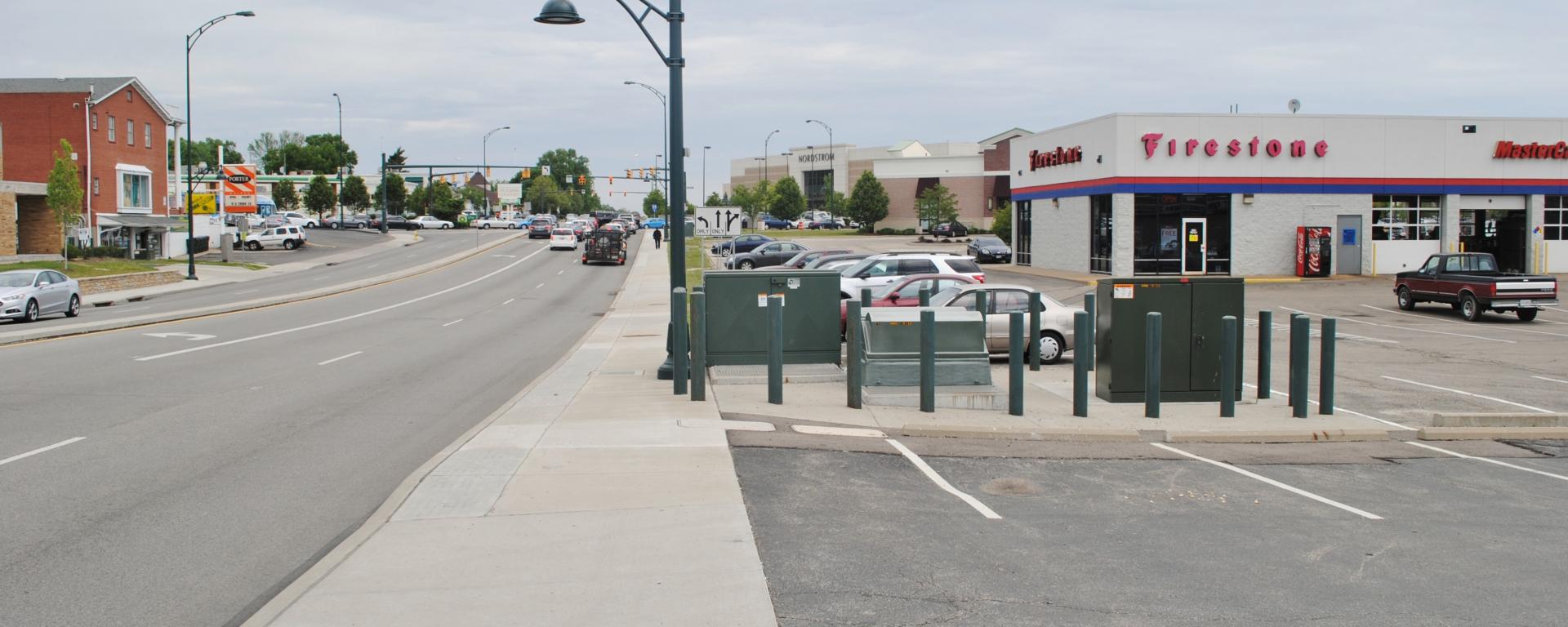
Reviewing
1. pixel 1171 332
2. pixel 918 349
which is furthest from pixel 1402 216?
pixel 918 349

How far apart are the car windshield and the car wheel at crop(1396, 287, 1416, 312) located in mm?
36249

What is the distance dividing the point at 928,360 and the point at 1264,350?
432 centimetres

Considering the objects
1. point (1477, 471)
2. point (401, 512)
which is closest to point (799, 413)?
point (401, 512)

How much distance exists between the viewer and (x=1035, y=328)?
15.1 m

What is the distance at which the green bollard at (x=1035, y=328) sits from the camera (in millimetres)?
14922

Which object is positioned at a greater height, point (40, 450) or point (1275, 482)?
point (40, 450)

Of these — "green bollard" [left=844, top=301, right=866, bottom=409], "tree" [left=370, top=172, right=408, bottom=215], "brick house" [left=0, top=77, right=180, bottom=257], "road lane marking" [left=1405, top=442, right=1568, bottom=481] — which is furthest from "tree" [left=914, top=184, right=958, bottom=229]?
"road lane marking" [left=1405, top=442, right=1568, bottom=481]

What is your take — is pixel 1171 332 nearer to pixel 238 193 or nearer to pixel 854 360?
pixel 854 360

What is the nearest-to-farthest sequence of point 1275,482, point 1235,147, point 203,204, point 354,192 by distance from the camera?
1. point 1275,482
2. point 1235,147
3. point 203,204
4. point 354,192

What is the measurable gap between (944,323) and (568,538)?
7.09m

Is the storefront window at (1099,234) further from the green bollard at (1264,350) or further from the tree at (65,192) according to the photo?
the tree at (65,192)

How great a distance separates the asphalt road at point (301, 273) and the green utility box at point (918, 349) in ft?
67.6

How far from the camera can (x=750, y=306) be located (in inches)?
585

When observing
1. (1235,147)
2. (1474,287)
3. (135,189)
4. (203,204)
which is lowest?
(1474,287)
